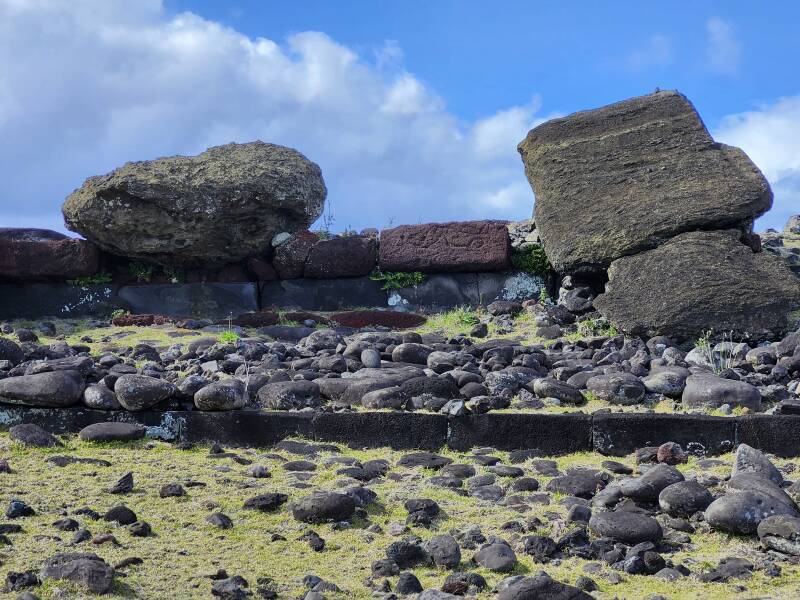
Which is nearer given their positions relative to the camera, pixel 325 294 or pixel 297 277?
pixel 325 294

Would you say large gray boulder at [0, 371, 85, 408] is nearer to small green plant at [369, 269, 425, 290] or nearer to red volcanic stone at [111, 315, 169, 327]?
red volcanic stone at [111, 315, 169, 327]

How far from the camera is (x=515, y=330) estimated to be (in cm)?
921

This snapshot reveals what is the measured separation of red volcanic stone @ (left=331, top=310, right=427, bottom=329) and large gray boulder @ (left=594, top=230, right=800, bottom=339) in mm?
2349

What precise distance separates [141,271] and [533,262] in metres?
4.81

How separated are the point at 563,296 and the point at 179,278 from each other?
15.5ft

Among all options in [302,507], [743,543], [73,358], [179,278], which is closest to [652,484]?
[743,543]

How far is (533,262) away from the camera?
10656mm

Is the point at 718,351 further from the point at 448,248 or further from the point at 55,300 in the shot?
the point at 55,300

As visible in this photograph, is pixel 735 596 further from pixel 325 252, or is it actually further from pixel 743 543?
pixel 325 252

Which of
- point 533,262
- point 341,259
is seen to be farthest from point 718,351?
point 341,259

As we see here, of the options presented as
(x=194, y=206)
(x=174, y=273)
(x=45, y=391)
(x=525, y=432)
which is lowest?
(x=525, y=432)

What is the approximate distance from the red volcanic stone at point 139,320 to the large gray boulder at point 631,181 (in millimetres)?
4281

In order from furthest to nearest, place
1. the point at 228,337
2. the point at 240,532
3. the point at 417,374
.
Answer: the point at 228,337
the point at 417,374
the point at 240,532

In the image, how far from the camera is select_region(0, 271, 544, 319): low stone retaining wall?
1077 cm
